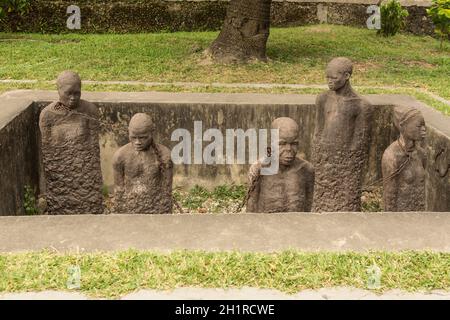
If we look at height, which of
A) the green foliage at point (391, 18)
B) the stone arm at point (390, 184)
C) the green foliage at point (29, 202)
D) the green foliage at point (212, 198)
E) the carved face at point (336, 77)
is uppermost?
the green foliage at point (391, 18)

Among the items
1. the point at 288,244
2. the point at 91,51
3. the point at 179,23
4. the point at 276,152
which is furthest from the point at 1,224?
the point at 179,23

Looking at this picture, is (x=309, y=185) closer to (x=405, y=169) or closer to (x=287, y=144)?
(x=287, y=144)

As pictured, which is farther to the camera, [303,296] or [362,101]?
[362,101]

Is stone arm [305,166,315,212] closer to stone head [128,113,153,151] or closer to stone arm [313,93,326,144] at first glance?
stone arm [313,93,326,144]

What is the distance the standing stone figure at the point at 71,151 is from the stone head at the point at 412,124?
109 inches

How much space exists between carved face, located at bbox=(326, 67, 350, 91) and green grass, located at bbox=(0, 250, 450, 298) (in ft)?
8.68

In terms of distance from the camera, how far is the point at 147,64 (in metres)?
10.7

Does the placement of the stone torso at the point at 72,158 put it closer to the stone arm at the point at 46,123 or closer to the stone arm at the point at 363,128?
the stone arm at the point at 46,123

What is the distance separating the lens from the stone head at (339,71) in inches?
217

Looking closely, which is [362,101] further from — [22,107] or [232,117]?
[22,107]

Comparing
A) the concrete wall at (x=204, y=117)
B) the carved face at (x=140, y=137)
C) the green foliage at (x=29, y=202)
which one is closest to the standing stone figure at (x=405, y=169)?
the concrete wall at (x=204, y=117)

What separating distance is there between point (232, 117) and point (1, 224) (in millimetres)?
3681

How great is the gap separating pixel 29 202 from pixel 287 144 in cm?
284

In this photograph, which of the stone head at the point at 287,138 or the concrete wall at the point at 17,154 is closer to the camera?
the stone head at the point at 287,138
